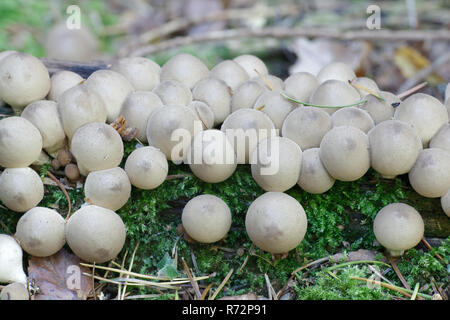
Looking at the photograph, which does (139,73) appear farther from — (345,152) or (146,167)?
(345,152)

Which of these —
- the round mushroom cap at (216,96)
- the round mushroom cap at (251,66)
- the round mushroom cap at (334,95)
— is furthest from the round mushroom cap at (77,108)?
the round mushroom cap at (334,95)

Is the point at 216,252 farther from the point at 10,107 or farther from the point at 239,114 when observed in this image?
the point at 10,107

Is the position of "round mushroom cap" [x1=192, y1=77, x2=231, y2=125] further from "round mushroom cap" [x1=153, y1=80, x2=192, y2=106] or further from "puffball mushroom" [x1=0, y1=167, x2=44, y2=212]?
"puffball mushroom" [x1=0, y1=167, x2=44, y2=212]

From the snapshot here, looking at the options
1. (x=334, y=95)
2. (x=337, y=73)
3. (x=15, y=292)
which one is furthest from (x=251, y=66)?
(x=15, y=292)

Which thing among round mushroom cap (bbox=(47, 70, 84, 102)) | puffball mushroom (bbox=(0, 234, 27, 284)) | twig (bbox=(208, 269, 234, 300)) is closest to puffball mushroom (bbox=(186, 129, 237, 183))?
twig (bbox=(208, 269, 234, 300))

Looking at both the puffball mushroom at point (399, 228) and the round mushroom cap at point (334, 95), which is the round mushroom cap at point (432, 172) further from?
the round mushroom cap at point (334, 95)
